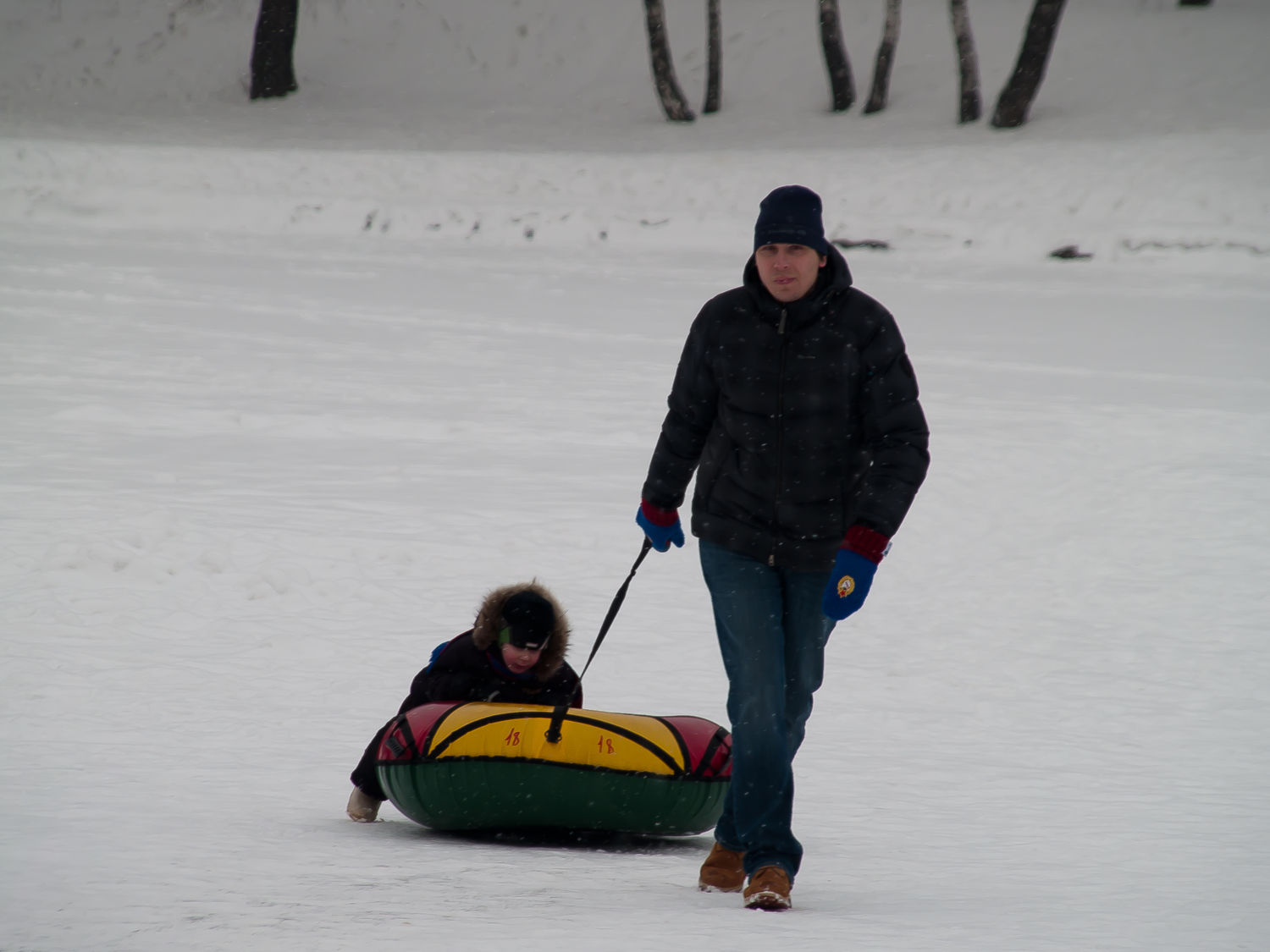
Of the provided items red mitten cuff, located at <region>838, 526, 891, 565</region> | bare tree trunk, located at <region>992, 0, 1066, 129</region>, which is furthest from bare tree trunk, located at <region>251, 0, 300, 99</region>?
red mitten cuff, located at <region>838, 526, 891, 565</region>

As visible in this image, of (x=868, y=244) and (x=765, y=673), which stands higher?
(x=868, y=244)

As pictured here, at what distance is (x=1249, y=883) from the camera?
4.19 m

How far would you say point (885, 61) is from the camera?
25.0 metres

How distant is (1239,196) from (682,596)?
13.4 m

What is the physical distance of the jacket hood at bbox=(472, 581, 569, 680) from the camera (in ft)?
15.2

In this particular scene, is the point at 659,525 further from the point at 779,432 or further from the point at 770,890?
the point at 770,890

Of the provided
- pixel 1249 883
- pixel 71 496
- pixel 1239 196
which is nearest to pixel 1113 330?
pixel 1239 196

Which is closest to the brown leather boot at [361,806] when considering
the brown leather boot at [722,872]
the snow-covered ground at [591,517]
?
the snow-covered ground at [591,517]

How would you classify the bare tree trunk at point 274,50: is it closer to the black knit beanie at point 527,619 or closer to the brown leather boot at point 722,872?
the black knit beanie at point 527,619

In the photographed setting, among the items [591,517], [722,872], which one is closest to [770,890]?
[722,872]

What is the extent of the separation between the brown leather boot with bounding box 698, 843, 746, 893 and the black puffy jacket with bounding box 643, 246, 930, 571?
825 millimetres

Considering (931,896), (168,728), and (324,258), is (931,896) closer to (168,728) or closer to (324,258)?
(168,728)

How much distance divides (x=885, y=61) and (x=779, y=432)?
2265 cm

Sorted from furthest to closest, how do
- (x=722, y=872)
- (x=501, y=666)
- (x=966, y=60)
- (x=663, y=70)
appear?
(x=663, y=70)
(x=966, y=60)
(x=501, y=666)
(x=722, y=872)
